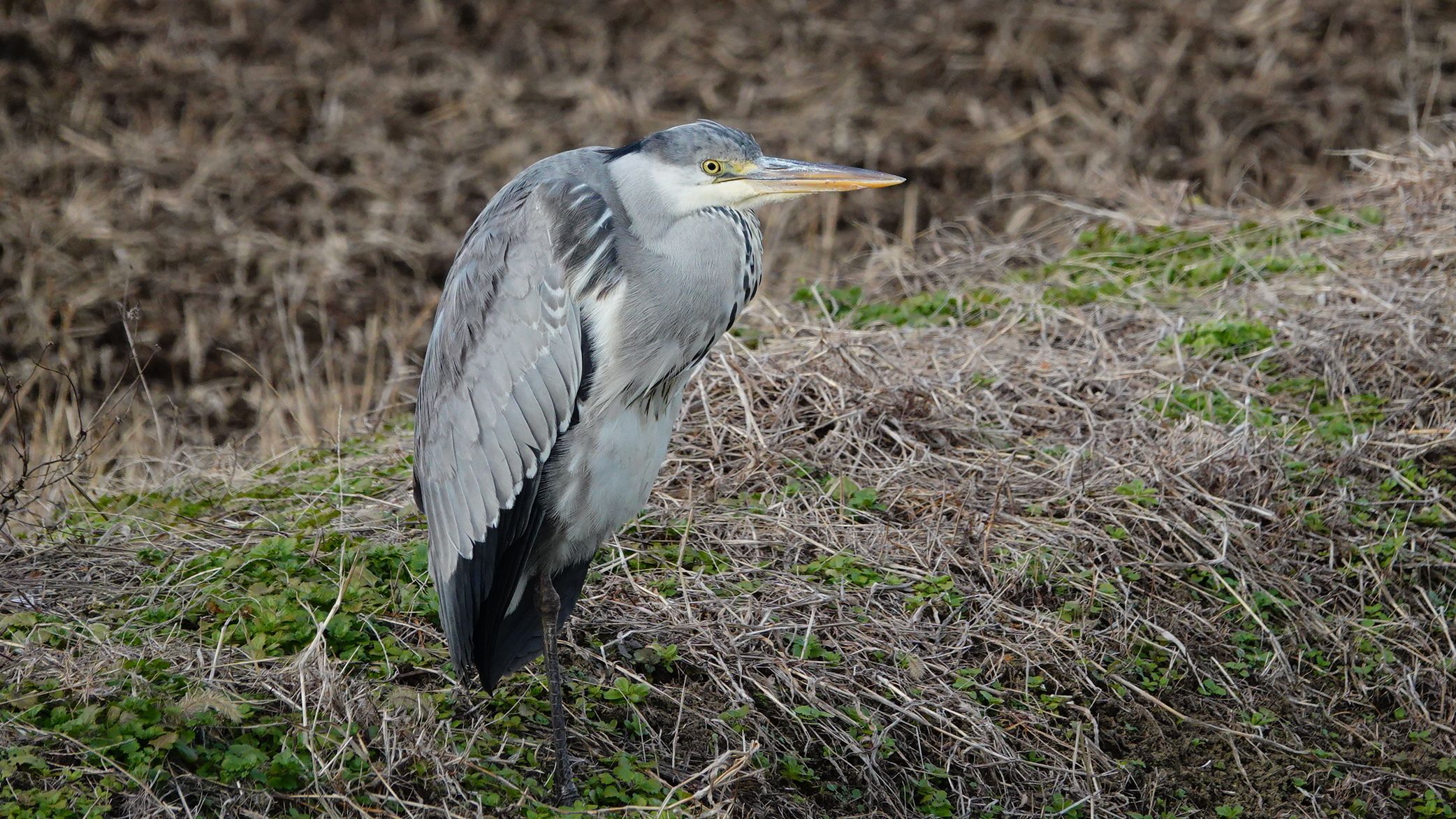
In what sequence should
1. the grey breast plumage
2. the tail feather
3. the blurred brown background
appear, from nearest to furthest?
the grey breast plumage < the tail feather < the blurred brown background

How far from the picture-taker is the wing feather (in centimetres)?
339

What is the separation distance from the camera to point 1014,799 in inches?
140

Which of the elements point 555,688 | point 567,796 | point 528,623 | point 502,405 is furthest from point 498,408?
point 567,796

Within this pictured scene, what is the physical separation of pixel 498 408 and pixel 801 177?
36.9 inches

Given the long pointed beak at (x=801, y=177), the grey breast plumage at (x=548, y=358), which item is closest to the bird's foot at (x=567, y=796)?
the grey breast plumage at (x=548, y=358)

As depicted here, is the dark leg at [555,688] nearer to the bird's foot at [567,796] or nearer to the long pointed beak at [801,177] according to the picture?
the bird's foot at [567,796]

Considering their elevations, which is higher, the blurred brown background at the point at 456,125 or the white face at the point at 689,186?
the white face at the point at 689,186

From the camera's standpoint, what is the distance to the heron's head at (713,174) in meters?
3.45

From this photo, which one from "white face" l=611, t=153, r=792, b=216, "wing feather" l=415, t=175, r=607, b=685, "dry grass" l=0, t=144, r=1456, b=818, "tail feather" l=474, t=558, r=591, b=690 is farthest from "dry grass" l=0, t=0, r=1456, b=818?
"white face" l=611, t=153, r=792, b=216

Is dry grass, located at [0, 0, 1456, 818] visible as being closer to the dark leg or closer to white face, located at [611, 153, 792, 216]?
the dark leg

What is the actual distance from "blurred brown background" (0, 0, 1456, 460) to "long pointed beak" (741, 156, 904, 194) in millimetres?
2617

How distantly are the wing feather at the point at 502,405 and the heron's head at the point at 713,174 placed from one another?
154 millimetres

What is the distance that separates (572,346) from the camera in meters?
3.39

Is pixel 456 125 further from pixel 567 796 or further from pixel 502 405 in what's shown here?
pixel 567 796
